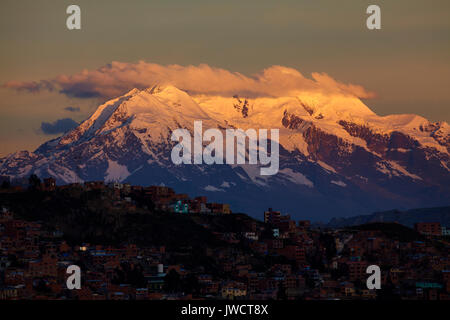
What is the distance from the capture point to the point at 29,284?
641ft

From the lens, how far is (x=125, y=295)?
194m
